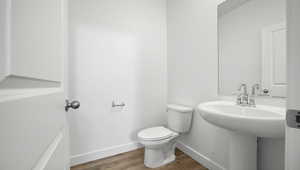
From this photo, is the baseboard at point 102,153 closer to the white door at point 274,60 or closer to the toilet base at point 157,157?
the toilet base at point 157,157

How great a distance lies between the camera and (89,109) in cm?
168

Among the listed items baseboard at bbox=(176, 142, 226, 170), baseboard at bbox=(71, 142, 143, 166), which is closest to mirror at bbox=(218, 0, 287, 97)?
baseboard at bbox=(176, 142, 226, 170)

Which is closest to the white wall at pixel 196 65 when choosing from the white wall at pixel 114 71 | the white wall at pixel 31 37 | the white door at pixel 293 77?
the white wall at pixel 114 71

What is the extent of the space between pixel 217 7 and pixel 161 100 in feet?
4.61

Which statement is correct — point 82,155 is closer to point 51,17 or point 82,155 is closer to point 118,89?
point 118,89

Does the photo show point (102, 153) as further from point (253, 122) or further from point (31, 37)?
point (31, 37)

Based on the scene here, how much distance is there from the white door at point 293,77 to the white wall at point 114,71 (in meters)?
1.67

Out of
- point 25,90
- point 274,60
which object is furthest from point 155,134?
point 25,90

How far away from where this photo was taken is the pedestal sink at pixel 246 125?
703mm

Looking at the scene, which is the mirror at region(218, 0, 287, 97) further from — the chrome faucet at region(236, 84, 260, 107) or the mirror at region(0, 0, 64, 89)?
the mirror at region(0, 0, 64, 89)

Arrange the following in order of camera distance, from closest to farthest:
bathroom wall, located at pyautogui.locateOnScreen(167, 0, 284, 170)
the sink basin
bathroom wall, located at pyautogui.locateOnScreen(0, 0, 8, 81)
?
bathroom wall, located at pyautogui.locateOnScreen(0, 0, 8, 81) → the sink basin → bathroom wall, located at pyautogui.locateOnScreen(167, 0, 284, 170)

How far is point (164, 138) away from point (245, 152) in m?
0.77

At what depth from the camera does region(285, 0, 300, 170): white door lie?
1.26ft

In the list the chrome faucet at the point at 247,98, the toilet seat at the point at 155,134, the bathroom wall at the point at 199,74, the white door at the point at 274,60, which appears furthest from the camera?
the toilet seat at the point at 155,134
